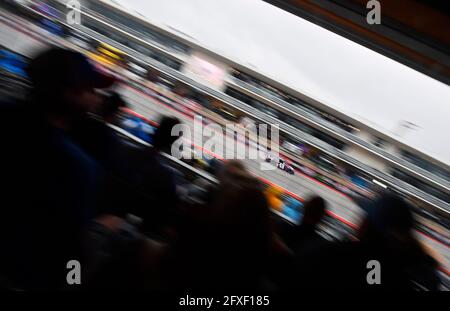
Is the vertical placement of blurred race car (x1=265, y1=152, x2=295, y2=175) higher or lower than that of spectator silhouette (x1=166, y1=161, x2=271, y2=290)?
higher

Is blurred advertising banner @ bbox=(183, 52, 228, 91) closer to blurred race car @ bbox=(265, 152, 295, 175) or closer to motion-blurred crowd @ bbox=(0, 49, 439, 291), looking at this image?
motion-blurred crowd @ bbox=(0, 49, 439, 291)

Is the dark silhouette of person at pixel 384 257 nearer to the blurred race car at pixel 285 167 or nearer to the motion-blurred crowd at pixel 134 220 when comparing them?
Result: the motion-blurred crowd at pixel 134 220

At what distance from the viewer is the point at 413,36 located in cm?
167

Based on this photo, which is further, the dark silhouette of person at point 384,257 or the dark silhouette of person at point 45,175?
the dark silhouette of person at point 384,257

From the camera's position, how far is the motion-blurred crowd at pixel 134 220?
1.25 m

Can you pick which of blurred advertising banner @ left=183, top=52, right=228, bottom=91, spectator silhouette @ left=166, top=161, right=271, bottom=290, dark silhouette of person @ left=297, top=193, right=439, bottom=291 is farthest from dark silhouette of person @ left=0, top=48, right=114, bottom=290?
dark silhouette of person @ left=297, top=193, right=439, bottom=291

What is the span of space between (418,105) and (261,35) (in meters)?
0.80

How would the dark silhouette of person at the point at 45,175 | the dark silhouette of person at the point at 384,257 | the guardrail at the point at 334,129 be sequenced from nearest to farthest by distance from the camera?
the dark silhouette of person at the point at 45,175 → the dark silhouette of person at the point at 384,257 → the guardrail at the point at 334,129

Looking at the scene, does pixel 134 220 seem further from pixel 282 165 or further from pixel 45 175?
pixel 282 165

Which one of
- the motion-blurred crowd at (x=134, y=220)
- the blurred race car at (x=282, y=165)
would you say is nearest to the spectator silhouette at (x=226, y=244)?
the motion-blurred crowd at (x=134, y=220)

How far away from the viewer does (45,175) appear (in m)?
1.25

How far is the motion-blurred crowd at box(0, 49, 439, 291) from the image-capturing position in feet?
4.10

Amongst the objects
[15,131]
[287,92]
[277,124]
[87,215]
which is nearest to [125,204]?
[87,215]

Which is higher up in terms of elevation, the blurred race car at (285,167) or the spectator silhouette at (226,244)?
the blurred race car at (285,167)
